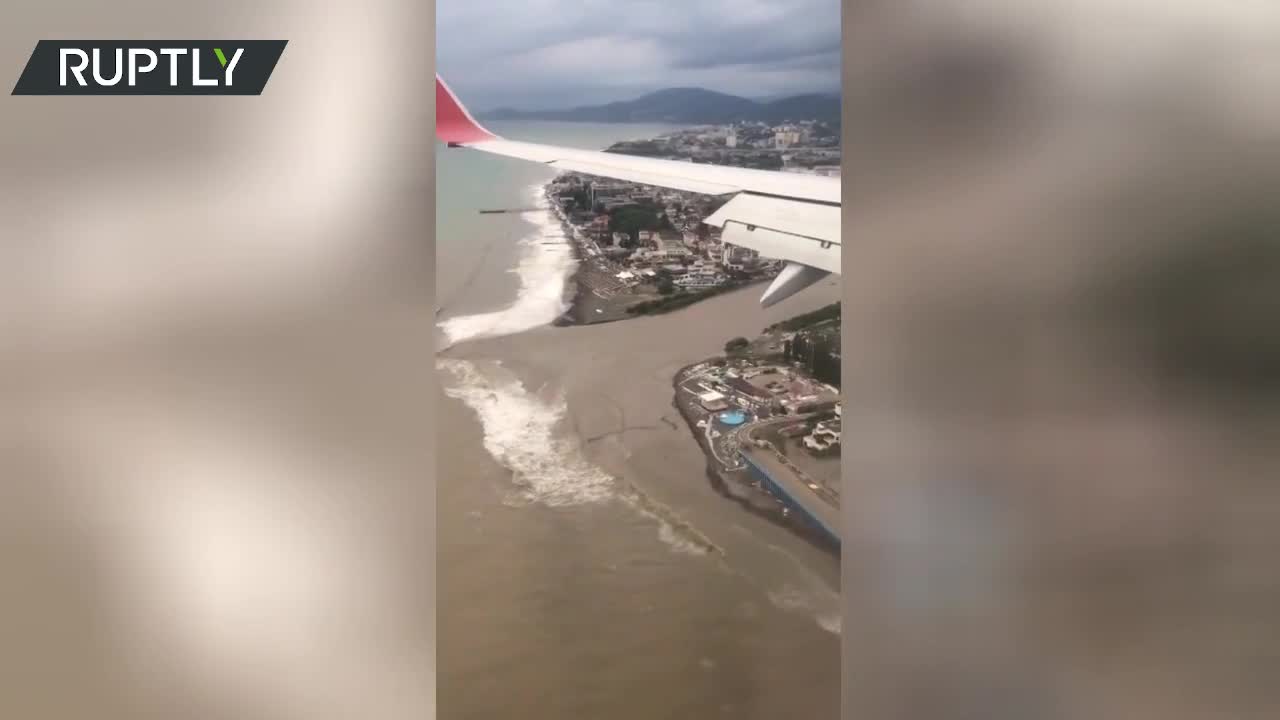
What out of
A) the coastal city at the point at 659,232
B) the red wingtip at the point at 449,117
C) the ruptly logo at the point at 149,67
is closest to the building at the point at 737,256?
the coastal city at the point at 659,232

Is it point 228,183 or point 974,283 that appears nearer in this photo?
point 228,183

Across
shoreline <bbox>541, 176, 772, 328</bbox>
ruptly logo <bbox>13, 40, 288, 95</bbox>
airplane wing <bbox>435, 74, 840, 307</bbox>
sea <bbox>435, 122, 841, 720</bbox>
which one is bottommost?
sea <bbox>435, 122, 841, 720</bbox>

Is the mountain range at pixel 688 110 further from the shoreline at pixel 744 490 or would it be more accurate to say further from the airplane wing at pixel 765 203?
the shoreline at pixel 744 490

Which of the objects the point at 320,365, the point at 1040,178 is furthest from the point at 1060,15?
the point at 320,365

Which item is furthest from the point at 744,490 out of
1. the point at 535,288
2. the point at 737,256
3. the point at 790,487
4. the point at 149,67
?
the point at 149,67

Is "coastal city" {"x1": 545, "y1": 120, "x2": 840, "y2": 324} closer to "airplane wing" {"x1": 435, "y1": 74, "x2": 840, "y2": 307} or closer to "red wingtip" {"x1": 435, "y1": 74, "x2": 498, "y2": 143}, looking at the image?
"airplane wing" {"x1": 435, "y1": 74, "x2": 840, "y2": 307}

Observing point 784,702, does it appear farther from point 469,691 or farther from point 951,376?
point 951,376

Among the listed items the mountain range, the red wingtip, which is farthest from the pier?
the red wingtip
